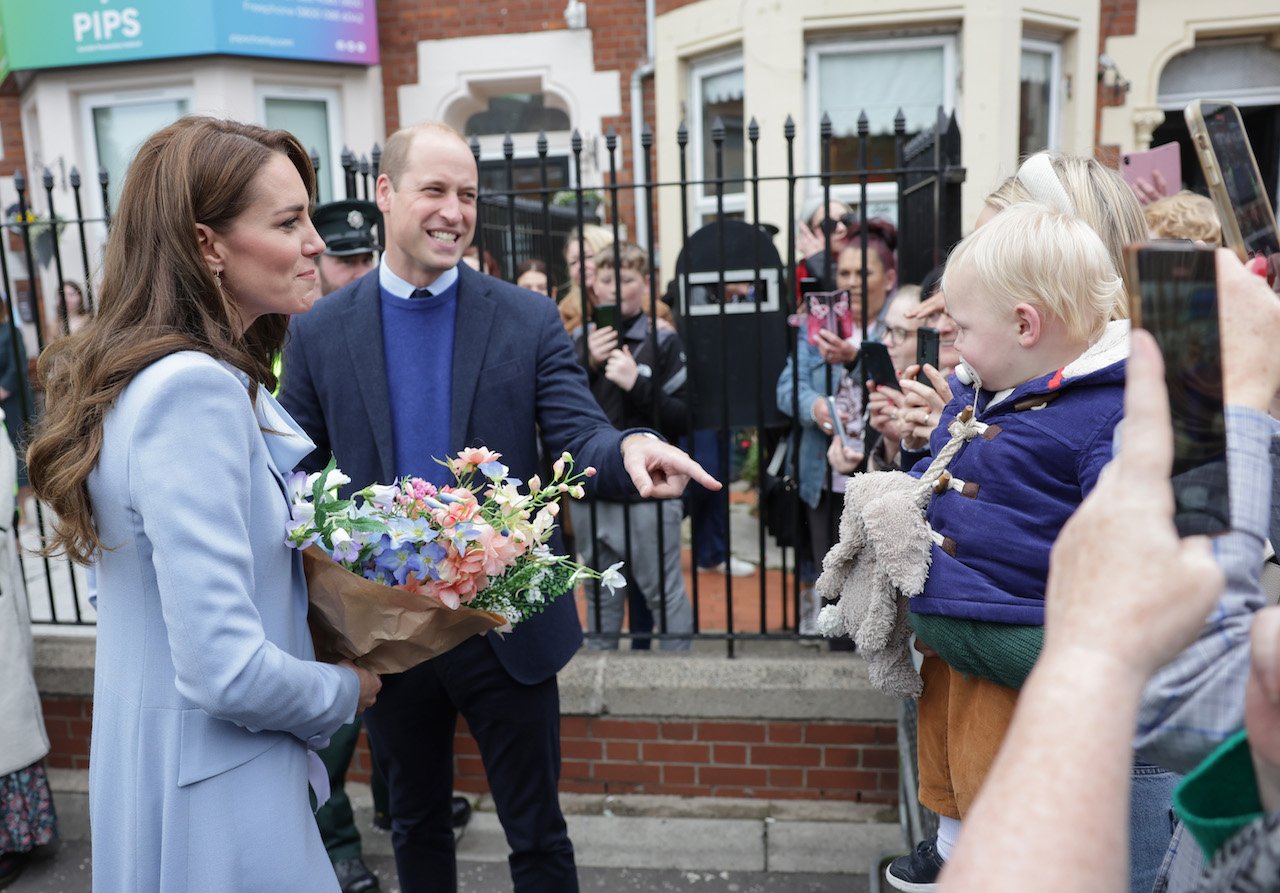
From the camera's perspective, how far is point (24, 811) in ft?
11.2

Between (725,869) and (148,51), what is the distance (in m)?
8.00

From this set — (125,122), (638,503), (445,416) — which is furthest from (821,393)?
(125,122)

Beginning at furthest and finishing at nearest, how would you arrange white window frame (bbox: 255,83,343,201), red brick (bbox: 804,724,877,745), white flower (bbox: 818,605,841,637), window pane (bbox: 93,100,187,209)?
window pane (bbox: 93,100,187,209), white window frame (bbox: 255,83,343,201), red brick (bbox: 804,724,877,745), white flower (bbox: 818,605,841,637)

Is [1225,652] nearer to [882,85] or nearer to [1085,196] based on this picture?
[1085,196]

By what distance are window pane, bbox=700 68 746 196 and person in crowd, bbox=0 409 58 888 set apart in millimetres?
5605

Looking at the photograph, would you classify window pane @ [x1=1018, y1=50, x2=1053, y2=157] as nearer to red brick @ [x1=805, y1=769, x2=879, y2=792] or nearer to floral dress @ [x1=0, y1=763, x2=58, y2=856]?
red brick @ [x1=805, y1=769, x2=879, y2=792]

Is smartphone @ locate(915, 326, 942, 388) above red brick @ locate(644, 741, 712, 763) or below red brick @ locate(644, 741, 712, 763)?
above

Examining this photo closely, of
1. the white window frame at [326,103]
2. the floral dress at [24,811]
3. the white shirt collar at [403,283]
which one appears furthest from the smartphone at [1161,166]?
the white window frame at [326,103]

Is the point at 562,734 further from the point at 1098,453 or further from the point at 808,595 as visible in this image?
the point at 1098,453

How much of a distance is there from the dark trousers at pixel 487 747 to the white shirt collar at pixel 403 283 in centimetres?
94

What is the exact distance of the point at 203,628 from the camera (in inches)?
61.2

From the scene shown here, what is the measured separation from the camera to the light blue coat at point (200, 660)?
5.12 ft

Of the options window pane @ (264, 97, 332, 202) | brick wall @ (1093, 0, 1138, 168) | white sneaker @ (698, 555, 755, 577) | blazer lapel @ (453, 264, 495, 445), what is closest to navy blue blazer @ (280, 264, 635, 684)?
blazer lapel @ (453, 264, 495, 445)

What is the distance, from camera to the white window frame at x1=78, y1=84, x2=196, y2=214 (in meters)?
8.57
